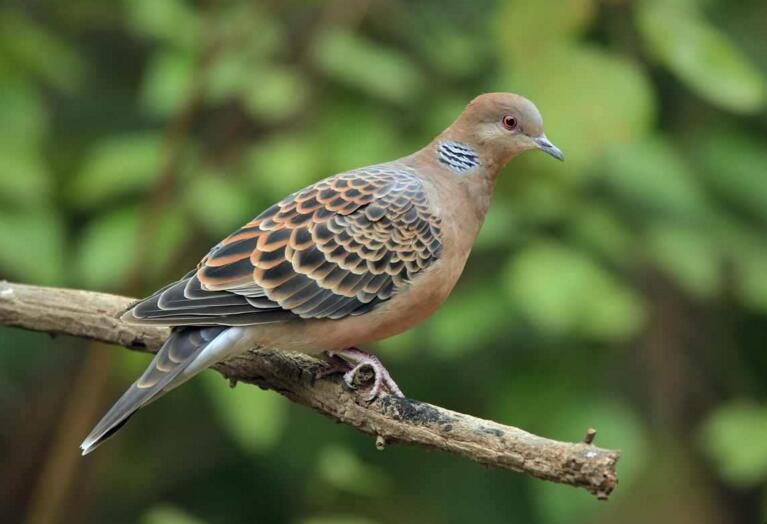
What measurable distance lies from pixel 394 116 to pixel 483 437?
7.05 feet

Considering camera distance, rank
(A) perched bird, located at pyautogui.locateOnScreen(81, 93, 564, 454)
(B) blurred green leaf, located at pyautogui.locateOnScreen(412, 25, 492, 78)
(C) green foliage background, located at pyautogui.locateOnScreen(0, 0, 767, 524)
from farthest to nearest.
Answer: (B) blurred green leaf, located at pyautogui.locateOnScreen(412, 25, 492, 78) → (C) green foliage background, located at pyautogui.locateOnScreen(0, 0, 767, 524) → (A) perched bird, located at pyautogui.locateOnScreen(81, 93, 564, 454)

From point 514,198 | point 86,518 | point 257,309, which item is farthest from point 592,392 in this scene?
point 86,518

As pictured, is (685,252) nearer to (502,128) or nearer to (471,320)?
(471,320)

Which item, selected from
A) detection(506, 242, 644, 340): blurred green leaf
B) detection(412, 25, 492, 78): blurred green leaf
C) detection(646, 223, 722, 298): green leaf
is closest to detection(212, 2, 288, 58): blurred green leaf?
detection(412, 25, 492, 78): blurred green leaf

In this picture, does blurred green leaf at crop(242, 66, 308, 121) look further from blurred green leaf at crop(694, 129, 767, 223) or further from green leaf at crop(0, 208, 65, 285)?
blurred green leaf at crop(694, 129, 767, 223)

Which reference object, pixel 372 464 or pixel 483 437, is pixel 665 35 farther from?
pixel 372 464

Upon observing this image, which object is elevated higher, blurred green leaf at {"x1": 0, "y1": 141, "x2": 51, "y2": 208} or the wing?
the wing

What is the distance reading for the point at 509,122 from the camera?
155 inches

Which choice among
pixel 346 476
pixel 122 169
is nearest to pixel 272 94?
pixel 122 169

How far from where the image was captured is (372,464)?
5.46 m

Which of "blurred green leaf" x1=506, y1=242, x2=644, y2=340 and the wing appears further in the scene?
"blurred green leaf" x1=506, y1=242, x2=644, y2=340

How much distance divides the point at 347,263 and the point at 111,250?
1.17 meters

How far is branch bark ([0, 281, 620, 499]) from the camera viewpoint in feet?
9.34

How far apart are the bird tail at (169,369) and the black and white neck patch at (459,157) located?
3.32 feet
